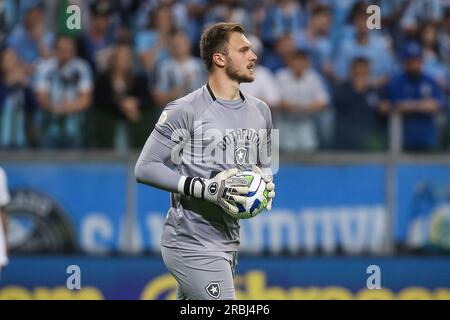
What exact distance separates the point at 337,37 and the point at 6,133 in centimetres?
382

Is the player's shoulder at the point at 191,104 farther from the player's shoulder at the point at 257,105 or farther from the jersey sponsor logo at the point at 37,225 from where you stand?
the jersey sponsor logo at the point at 37,225

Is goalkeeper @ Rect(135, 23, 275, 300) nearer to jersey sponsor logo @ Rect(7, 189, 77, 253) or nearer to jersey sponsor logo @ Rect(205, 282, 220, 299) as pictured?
jersey sponsor logo @ Rect(205, 282, 220, 299)

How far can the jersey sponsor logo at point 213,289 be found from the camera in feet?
21.3

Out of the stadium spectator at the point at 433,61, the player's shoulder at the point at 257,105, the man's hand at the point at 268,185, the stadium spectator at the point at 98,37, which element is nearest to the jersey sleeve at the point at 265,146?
the player's shoulder at the point at 257,105

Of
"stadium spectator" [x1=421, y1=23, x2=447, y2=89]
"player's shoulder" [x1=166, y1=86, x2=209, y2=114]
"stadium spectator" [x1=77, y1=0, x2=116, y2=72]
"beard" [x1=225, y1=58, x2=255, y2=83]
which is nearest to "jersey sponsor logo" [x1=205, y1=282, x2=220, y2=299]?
"player's shoulder" [x1=166, y1=86, x2=209, y2=114]

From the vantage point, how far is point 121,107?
1132 centimetres

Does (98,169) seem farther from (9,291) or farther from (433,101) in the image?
(433,101)

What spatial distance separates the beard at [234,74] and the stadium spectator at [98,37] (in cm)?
486

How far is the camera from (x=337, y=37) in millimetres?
11766

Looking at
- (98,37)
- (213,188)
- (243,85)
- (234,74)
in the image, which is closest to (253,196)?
(213,188)

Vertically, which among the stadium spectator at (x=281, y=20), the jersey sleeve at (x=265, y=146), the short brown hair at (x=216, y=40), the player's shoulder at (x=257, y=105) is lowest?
the jersey sleeve at (x=265, y=146)

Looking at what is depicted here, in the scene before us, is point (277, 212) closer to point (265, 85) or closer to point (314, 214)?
point (314, 214)

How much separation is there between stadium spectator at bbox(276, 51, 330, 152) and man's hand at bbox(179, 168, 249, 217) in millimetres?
5070
